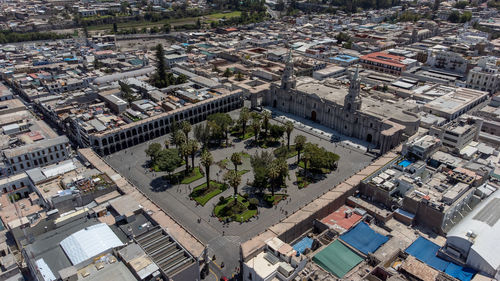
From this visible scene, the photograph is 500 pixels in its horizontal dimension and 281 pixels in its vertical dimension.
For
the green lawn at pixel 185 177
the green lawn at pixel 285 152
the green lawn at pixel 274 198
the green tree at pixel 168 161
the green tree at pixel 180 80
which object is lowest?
the green lawn at pixel 274 198

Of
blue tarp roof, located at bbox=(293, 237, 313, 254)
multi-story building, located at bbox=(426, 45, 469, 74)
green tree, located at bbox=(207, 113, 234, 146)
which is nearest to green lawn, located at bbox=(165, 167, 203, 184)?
green tree, located at bbox=(207, 113, 234, 146)

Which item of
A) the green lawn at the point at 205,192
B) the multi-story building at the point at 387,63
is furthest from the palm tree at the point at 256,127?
the multi-story building at the point at 387,63

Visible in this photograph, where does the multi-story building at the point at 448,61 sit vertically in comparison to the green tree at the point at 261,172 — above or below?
above

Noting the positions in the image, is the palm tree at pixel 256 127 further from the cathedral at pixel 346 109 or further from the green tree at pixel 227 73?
the green tree at pixel 227 73

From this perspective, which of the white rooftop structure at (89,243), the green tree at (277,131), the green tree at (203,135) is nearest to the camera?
the white rooftop structure at (89,243)

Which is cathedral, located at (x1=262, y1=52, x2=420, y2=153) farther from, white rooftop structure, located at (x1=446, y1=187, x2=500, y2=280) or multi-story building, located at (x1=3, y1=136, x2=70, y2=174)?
multi-story building, located at (x1=3, y1=136, x2=70, y2=174)

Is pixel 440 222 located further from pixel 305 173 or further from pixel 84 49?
pixel 84 49

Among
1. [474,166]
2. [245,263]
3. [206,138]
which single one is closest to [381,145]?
[474,166]
